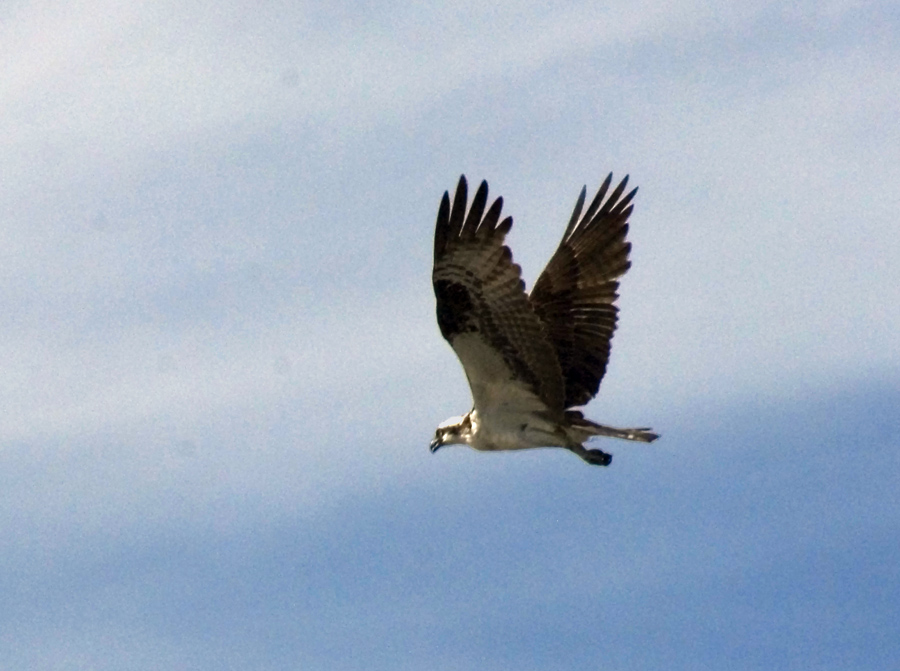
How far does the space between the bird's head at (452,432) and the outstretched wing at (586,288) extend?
1.21 m

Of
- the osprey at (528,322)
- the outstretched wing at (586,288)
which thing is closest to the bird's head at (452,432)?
the osprey at (528,322)

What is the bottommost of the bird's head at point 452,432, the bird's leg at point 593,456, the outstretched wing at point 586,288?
the bird's leg at point 593,456

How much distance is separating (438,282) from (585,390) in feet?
8.36

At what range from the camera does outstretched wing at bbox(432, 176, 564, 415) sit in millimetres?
16797

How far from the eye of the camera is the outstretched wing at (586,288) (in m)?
19.1

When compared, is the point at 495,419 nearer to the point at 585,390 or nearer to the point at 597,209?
the point at 585,390

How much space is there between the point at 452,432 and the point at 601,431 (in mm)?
1891

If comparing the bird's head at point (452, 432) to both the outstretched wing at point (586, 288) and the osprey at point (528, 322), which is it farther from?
the outstretched wing at point (586, 288)

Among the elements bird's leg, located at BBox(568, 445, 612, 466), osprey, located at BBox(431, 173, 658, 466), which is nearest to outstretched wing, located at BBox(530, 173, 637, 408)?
osprey, located at BBox(431, 173, 658, 466)

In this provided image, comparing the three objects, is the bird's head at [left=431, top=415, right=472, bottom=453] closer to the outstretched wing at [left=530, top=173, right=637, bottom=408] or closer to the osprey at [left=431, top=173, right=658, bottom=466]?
the osprey at [left=431, top=173, right=658, bottom=466]

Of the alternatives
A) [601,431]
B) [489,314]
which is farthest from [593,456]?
[489,314]

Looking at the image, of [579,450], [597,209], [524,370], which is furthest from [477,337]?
[597,209]

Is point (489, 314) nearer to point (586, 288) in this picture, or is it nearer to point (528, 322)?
point (528, 322)

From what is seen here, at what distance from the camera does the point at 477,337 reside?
57.1 ft
